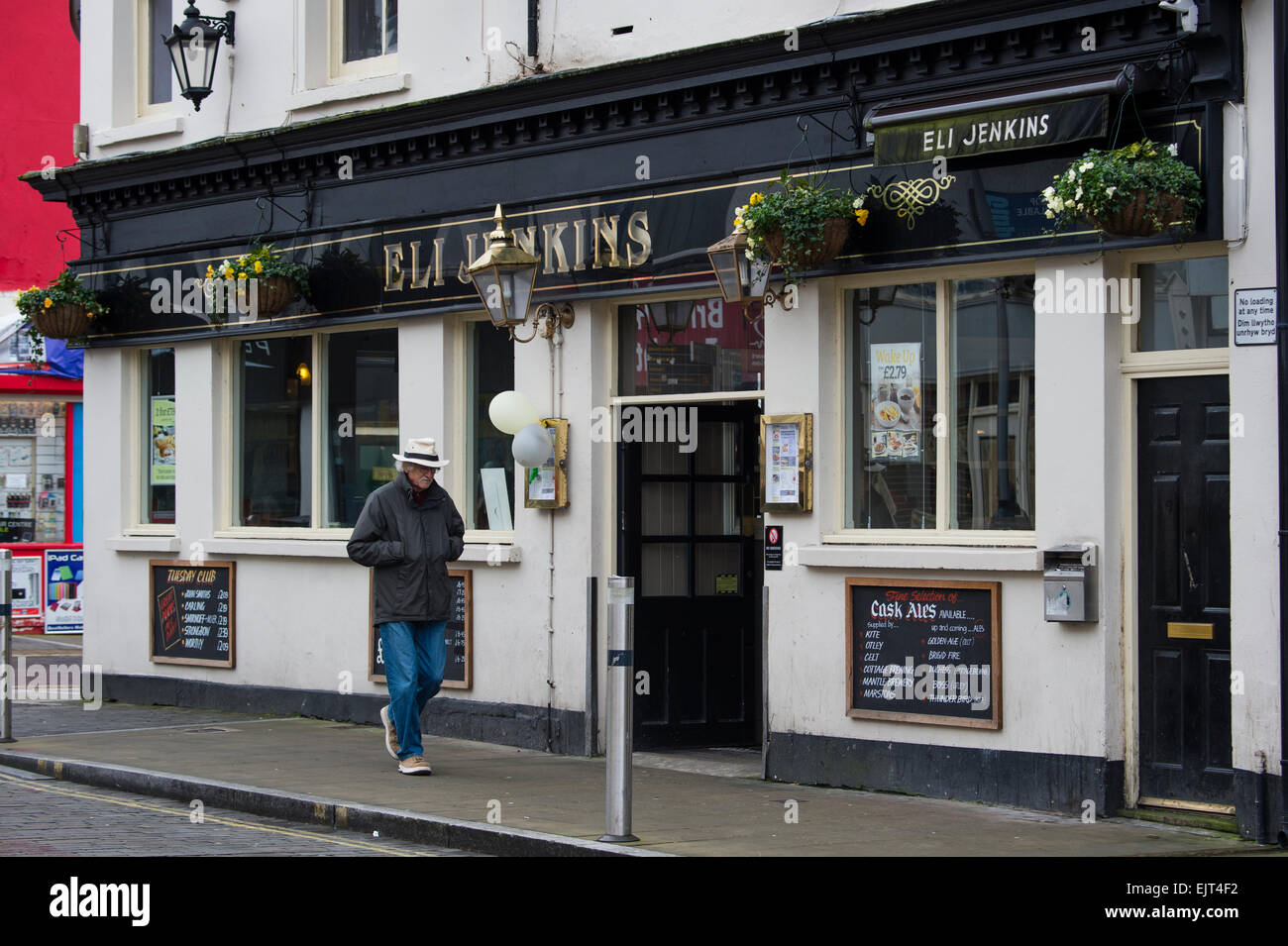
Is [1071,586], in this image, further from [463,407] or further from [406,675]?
[463,407]

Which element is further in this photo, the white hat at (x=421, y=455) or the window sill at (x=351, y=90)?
the window sill at (x=351, y=90)

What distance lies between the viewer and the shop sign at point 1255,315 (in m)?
9.05

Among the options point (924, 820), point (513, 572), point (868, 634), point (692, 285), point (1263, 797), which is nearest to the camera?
point (1263, 797)

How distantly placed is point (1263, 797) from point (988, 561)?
2.09 m

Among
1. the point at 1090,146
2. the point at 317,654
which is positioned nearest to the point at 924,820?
the point at 1090,146

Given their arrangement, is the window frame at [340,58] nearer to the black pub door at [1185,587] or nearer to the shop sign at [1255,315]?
the black pub door at [1185,587]

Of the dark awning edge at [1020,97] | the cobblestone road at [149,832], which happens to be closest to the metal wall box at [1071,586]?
the dark awning edge at [1020,97]

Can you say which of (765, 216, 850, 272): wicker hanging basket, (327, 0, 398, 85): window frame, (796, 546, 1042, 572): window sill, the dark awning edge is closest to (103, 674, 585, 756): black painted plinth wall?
(796, 546, 1042, 572): window sill

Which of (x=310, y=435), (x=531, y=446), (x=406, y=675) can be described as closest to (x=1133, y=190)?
(x=531, y=446)

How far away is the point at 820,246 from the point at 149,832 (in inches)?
212

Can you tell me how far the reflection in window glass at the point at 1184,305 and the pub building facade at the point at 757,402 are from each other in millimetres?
24

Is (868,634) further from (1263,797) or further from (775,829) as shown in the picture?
(1263,797)

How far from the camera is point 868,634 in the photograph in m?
10.7

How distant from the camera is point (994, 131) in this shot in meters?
9.99
